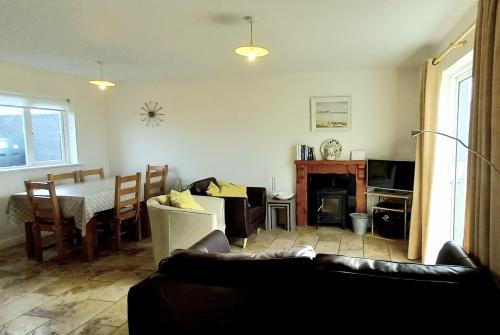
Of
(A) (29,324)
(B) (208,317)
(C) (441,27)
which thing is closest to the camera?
(B) (208,317)

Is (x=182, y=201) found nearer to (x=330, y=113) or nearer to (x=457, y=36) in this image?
(x=330, y=113)

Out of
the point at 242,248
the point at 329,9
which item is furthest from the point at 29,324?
the point at 329,9

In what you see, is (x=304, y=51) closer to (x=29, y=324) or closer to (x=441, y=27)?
(x=441, y=27)

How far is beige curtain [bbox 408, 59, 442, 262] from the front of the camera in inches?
134

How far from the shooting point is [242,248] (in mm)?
4156

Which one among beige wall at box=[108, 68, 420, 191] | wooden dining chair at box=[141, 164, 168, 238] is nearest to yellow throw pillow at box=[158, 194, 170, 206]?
wooden dining chair at box=[141, 164, 168, 238]

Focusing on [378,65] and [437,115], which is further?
[378,65]

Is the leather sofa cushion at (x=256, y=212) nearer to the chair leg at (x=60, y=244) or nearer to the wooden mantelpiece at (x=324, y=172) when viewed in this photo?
the wooden mantelpiece at (x=324, y=172)

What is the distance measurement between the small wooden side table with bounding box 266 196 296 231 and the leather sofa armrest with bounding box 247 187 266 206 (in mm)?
173

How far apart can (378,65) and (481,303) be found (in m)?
3.88

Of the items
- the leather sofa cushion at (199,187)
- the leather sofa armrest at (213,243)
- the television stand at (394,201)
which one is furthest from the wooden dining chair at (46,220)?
the television stand at (394,201)

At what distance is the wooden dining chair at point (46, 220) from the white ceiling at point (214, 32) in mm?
1556

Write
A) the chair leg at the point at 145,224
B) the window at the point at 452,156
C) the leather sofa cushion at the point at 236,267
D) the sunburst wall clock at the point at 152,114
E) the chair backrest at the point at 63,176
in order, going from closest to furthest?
the leather sofa cushion at the point at 236,267
the window at the point at 452,156
the chair backrest at the point at 63,176
the chair leg at the point at 145,224
the sunburst wall clock at the point at 152,114

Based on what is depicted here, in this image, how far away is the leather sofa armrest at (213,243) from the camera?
2.11m
